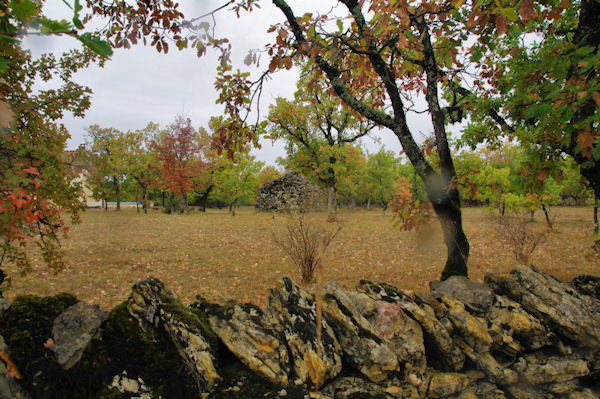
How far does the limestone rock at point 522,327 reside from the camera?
327 centimetres

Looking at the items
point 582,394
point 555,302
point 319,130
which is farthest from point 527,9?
point 319,130

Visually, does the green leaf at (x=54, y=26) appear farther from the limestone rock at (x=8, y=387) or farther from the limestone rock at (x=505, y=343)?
the limestone rock at (x=505, y=343)

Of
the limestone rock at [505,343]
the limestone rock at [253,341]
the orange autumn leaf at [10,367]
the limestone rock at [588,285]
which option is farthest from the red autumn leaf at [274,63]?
the limestone rock at [588,285]

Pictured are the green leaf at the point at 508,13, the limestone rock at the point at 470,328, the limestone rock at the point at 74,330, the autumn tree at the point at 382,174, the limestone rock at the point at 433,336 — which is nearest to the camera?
the green leaf at the point at 508,13

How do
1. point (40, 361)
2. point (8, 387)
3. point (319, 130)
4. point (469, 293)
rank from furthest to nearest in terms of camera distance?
point (319, 130) → point (469, 293) → point (40, 361) → point (8, 387)

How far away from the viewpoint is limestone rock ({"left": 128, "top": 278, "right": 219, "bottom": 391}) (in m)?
2.37

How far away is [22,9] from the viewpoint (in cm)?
63

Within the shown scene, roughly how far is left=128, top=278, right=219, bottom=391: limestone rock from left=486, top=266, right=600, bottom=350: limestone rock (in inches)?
150

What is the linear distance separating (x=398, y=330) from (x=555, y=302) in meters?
2.26

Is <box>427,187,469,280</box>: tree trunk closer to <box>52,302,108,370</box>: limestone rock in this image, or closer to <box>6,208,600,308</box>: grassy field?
<box>6,208,600,308</box>: grassy field

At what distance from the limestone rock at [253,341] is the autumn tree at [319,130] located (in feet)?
56.0

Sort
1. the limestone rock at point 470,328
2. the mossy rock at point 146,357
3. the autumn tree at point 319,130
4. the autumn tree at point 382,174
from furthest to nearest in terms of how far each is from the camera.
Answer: the autumn tree at point 382,174 → the autumn tree at point 319,130 → the limestone rock at point 470,328 → the mossy rock at point 146,357

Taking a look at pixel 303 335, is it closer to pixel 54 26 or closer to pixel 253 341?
pixel 253 341

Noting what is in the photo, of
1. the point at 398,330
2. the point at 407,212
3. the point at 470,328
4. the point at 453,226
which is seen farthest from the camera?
the point at 453,226
